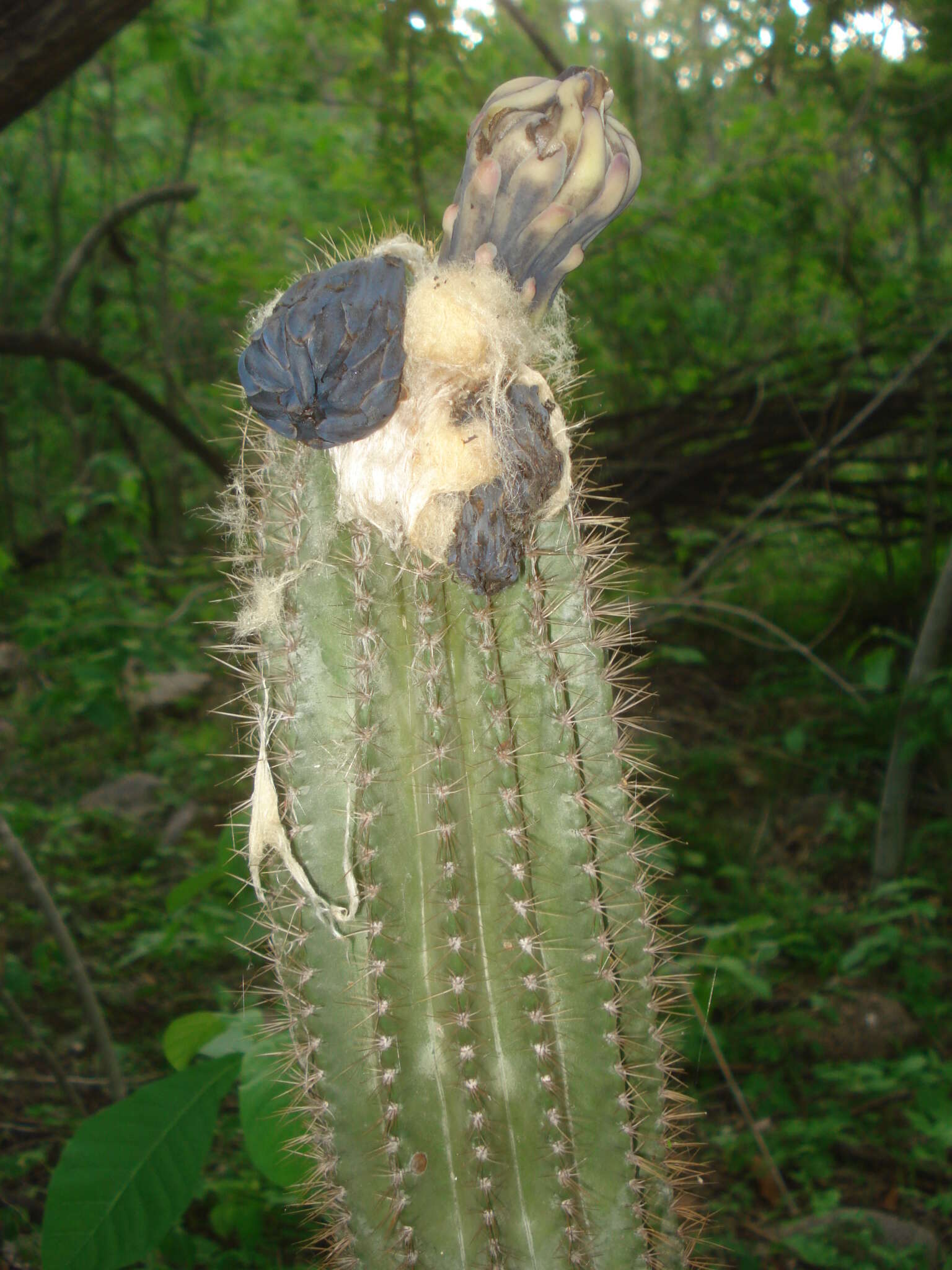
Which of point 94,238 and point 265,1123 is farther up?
point 94,238

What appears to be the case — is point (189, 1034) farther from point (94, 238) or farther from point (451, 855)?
point (94, 238)

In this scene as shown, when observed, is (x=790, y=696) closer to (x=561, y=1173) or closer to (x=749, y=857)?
(x=749, y=857)

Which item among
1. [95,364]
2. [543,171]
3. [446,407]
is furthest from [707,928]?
[95,364]

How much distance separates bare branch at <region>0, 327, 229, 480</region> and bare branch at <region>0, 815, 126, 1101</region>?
1229mm

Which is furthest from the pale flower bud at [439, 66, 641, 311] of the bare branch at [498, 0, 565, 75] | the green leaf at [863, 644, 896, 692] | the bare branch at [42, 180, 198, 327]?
the bare branch at [42, 180, 198, 327]

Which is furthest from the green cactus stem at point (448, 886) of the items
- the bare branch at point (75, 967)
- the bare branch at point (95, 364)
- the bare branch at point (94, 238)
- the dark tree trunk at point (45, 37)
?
the bare branch at point (94, 238)

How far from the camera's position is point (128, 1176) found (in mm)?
1279

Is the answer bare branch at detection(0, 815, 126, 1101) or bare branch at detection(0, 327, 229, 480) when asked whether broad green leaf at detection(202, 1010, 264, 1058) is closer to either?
bare branch at detection(0, 815, 126, 1101)

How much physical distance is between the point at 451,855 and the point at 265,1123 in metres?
0.66

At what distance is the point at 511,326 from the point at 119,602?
261 centimetres

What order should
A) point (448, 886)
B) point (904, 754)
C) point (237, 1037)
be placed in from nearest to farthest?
1. point (448, 886)
2. point (237, 1037)
3. point (904, 754)

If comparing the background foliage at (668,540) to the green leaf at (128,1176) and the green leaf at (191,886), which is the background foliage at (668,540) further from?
the green leaf at (128,1176)

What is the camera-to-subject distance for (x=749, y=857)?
11.3 ft

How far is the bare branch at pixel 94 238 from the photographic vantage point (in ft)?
10.7
